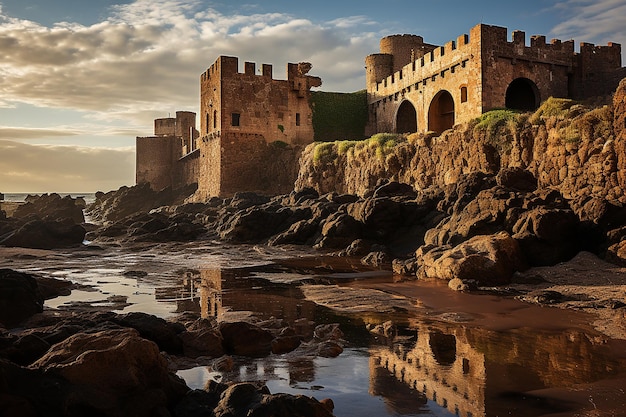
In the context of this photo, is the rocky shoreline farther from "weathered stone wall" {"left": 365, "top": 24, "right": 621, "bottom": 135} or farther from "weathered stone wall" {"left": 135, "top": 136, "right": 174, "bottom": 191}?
"weathered stone wall" {"left": 135, "top": 136, "right": 174, "bottom": 191}

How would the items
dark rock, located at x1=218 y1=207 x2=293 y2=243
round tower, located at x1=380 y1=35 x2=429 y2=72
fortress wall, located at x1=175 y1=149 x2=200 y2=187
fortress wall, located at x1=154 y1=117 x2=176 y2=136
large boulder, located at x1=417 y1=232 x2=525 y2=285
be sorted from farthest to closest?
fortress wall, located at x1=154 y1=117 x2=176 y2=136
fortress wall, located at x1=175 y1=149 x2=200 y2=187
round tower, located at x1=380 y1=35 x2=429 y2=72
dark rock, located at x1=218 y1=207 x2=293 y2=243
large boulder, located at x1=417 y1=232 x2=525 y2=285

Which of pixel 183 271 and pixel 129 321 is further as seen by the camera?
pixel 183 271

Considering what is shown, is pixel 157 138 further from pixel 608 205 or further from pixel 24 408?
pixel 24 408

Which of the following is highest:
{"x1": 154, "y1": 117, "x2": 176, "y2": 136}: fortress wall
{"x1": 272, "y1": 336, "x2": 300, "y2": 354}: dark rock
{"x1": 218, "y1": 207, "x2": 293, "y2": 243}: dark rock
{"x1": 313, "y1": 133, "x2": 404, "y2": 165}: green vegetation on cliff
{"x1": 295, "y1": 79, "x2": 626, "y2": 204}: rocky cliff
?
{"x1": 154, "y1": 117, "x2": 176, "y2": 136}: fortress wall

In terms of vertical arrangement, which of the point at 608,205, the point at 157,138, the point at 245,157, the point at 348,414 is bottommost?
the point at 348,414

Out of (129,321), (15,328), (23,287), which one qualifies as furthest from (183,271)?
(129,321)

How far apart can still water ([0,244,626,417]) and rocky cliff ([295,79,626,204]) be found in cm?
719

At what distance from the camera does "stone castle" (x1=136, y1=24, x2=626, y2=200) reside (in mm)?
24641

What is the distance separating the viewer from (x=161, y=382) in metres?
4.41

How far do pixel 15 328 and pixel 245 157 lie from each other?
96.5 ft

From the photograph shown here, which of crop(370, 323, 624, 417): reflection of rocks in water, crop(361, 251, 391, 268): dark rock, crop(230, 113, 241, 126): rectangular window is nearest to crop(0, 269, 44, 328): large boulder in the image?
crop(370, 323, 624, 417): reflection of rocks in water

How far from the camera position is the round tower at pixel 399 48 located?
41.4 m

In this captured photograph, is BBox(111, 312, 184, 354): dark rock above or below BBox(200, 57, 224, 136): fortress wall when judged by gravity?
below

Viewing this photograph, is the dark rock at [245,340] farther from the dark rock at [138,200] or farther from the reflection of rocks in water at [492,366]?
the dark rock at [138,200]
